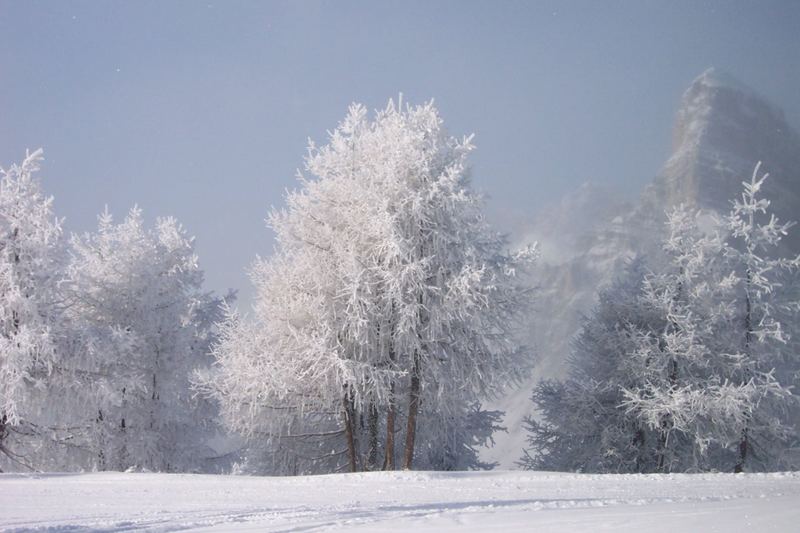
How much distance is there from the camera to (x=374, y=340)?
1529cm

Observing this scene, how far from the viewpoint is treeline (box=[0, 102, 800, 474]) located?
1490 cm

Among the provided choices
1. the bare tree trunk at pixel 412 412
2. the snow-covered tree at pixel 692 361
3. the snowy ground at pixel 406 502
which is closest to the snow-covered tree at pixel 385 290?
the bare tree trunk at pixel 412 412

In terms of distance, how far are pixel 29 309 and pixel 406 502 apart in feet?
42.3

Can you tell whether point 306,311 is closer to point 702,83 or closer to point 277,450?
point 277,450

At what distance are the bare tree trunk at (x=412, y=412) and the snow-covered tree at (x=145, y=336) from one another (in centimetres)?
887

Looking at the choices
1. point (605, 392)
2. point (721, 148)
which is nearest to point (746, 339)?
point (605, 392)

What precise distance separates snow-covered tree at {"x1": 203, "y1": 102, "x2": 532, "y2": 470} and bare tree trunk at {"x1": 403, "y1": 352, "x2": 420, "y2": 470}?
4cm

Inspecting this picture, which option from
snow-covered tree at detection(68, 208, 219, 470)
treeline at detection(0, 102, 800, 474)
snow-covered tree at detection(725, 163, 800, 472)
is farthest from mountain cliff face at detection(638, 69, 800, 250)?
snow-covered tree at detection(68, 208, 219, 470)

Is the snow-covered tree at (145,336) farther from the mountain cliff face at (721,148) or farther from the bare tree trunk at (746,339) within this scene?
the mountain cliff face at (721,148)

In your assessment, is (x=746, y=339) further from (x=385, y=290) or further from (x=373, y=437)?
(x=385, y=290)

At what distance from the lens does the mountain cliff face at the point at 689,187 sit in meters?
143

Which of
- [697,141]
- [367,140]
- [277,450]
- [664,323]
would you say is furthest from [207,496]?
[697,141]

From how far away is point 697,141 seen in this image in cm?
16212

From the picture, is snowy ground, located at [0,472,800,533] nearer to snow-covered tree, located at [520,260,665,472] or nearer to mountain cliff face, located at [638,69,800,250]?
snow-covered tree, located at [520,260,665,472]
